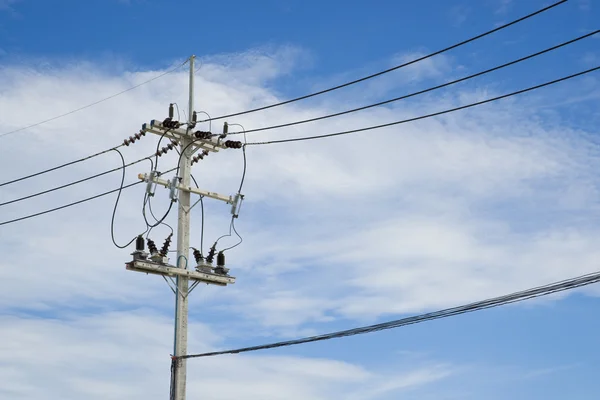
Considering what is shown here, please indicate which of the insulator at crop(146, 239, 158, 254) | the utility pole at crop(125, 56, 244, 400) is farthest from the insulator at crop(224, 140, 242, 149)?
the insulator at crop(146, 239, 158, 254)

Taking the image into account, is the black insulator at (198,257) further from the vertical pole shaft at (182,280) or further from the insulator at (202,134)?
the insulator at (202,134)

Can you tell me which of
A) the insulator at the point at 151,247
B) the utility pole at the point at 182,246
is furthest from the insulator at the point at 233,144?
the insulator at the point at 151,247

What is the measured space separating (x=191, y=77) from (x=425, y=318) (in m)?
9.72

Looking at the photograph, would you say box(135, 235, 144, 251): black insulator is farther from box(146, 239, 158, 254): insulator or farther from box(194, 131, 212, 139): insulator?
box(194, 131, 212, 139): insulator

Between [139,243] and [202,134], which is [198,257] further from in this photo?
[202,134]

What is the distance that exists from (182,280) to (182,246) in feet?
2.64

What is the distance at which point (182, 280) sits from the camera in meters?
22.8

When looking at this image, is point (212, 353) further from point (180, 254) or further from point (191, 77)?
point (191, 77)

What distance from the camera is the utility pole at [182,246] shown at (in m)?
22.4

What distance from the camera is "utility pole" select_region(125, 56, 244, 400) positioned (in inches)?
880

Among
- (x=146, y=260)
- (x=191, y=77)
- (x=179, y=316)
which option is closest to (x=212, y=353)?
(x=179, y=316)

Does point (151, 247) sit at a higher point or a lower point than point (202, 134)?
lower

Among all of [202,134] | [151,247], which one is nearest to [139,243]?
[151,247]

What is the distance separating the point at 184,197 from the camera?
23.6m
